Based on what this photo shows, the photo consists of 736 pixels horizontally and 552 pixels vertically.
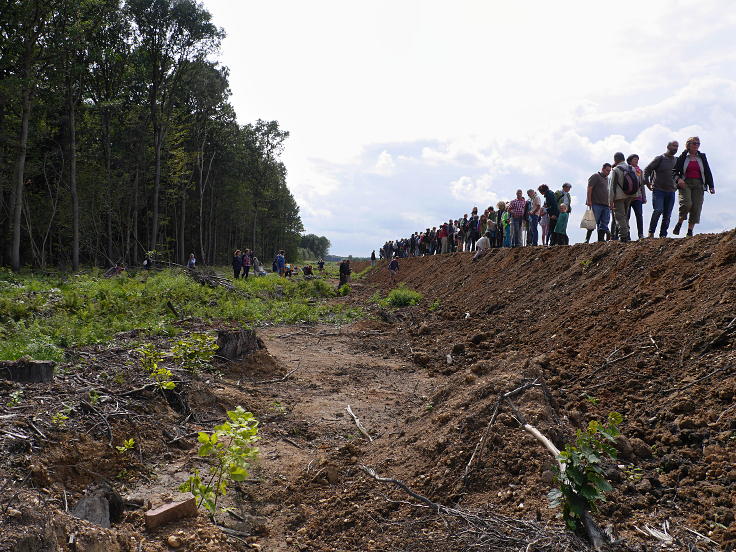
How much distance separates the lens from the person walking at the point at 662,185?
862 centimetres

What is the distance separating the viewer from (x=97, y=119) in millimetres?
25328

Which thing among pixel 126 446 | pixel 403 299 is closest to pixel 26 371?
pixel 126 446

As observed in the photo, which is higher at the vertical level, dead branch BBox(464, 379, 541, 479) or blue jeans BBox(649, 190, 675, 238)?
blue jeans BBox(649, 190, 675, 238)

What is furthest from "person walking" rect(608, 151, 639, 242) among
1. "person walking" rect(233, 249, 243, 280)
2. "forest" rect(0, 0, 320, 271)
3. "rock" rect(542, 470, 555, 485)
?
"forest" rect(0, 0, 320, 271)

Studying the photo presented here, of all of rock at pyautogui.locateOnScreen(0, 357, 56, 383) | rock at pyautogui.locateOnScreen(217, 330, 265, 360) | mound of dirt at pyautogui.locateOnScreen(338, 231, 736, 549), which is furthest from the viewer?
rock at pyautogui.locateOnScreen(217, 330, 265, 360)

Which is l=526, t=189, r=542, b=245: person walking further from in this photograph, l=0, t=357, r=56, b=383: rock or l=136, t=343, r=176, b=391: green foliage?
l=0, t=357, r=56, b=383: rock

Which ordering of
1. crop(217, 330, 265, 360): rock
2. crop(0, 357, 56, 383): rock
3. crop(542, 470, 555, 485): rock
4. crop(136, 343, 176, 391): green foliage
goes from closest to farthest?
1. crop(542, 470, 555, 485): rock
2. crop(0, 357, 56, 383): rock
3. crop(136, 343, 176, 391): green foliage
4. crop(217, 330, 265, 360): rock

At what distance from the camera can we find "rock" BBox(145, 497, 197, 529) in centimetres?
308

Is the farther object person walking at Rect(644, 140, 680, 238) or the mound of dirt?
person walking at Rect(644, 140, 680, 238)

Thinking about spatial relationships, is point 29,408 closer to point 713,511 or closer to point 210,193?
point 713,511

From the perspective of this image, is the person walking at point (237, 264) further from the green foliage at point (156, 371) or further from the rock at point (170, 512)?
the rock at point (170, 512)

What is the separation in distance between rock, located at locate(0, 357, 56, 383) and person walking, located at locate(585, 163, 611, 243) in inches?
409

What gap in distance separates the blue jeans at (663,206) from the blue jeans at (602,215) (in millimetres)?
1436

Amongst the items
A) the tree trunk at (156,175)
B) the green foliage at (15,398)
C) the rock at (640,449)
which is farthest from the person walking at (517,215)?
the tree trunk at (156,175)
